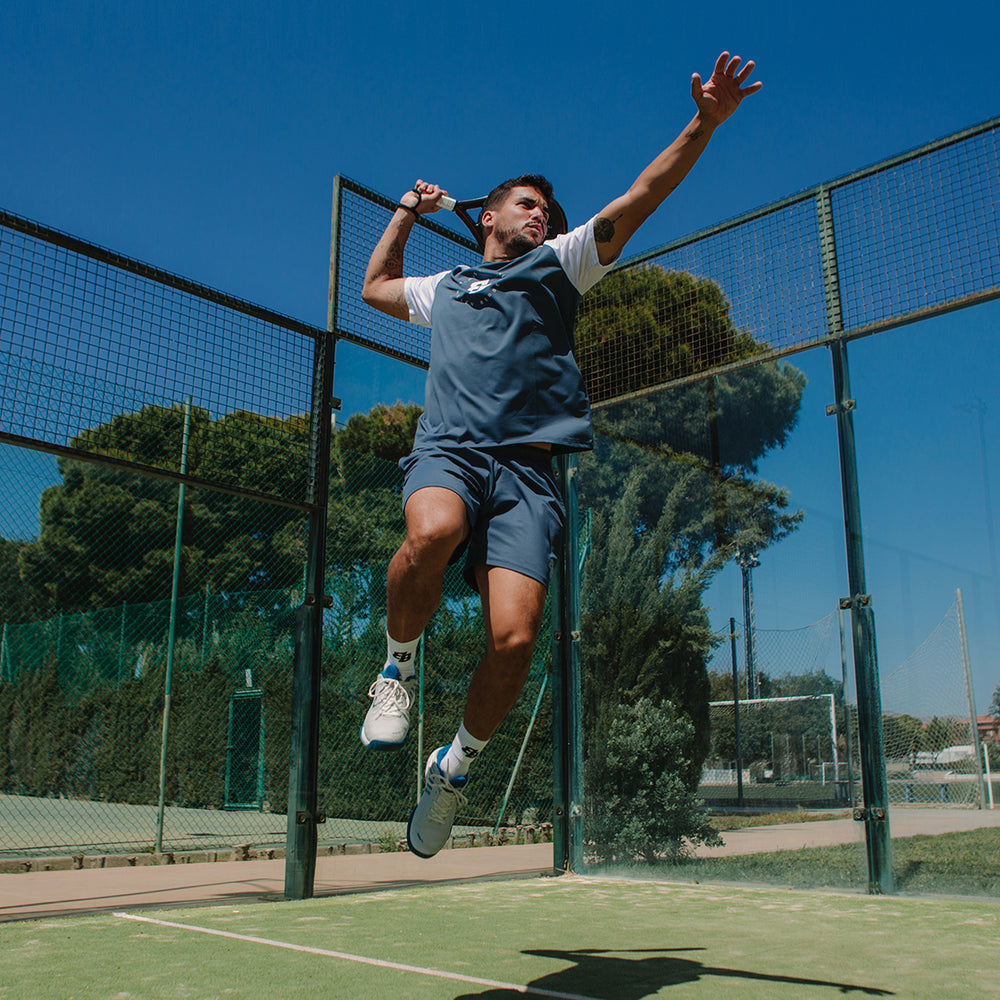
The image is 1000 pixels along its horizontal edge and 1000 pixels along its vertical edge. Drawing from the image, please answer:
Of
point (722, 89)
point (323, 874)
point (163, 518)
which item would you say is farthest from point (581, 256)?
point (163, 518)

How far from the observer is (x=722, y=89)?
237cm

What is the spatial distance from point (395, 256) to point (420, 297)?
0.75ft

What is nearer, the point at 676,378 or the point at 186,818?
the point at 676,378

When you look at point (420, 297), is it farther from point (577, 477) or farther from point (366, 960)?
point (577, 477)

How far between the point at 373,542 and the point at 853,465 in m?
4.54

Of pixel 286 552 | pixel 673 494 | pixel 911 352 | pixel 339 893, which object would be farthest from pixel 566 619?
pixel 286 552

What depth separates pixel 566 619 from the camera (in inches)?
241

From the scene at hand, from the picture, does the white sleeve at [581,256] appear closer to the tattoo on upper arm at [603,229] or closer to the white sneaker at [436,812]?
the tattoo on upper arm at [603,229]

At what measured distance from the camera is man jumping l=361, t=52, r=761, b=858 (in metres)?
2.26

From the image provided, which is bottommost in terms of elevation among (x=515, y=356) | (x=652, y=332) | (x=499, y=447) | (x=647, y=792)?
(x=647, y=792)

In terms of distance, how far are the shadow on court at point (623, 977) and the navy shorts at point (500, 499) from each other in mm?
1217

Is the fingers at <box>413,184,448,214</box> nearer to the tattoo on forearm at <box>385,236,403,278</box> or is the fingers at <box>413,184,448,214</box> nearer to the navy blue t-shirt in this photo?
the tattoo on forearm at <box>385,236,403,278</box>

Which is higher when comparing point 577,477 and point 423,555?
point 577,477

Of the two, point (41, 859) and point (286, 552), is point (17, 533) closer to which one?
point (286, 552)
